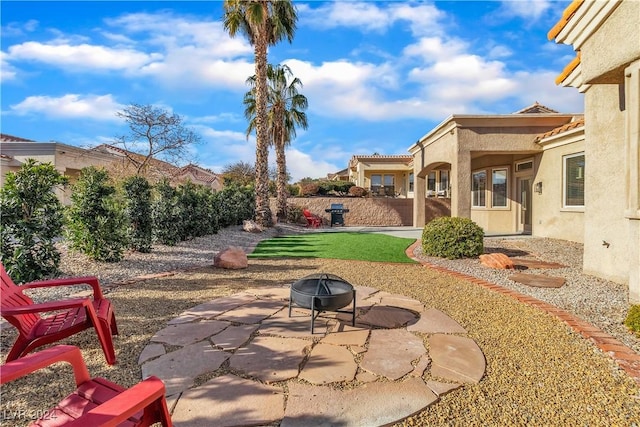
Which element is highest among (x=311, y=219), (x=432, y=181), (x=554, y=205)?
(x=432, y=181)

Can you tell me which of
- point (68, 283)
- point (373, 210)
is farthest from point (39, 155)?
point (68, 283)

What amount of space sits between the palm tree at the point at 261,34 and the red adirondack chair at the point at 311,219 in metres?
4.15

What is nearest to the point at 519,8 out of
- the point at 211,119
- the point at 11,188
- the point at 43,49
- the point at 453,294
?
the point at 453,294

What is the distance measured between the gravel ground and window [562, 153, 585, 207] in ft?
10.0

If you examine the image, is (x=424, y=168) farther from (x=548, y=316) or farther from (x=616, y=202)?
(x=548, y=316)

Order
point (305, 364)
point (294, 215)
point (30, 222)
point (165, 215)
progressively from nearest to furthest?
point (305, 364)
point (30, 222)
point (165, 215)
point (294, 215)

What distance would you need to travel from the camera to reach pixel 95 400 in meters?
1.98

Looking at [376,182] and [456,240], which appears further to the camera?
[376,182]

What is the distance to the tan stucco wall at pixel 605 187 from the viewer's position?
621 cm

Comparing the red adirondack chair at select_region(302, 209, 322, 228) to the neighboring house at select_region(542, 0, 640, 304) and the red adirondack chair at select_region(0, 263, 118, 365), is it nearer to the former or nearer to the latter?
the neighboring house at select_region(542, 0, 640, 304)

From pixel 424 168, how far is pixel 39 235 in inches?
603

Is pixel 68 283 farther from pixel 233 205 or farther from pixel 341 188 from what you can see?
pixel 341 188

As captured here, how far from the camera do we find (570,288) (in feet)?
19.9

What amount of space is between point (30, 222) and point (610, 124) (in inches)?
417
